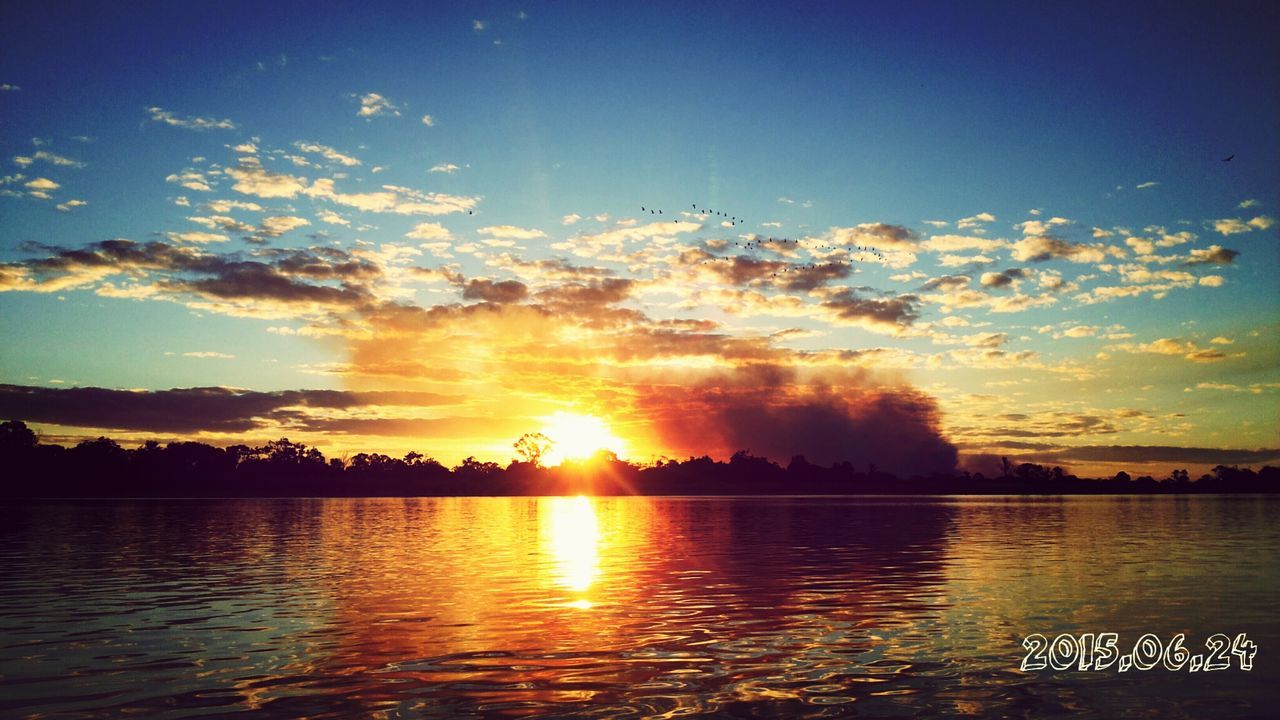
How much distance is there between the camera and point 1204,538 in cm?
6391

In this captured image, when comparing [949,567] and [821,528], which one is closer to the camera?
[949,567]

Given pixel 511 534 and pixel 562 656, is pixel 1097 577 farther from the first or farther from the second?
pixel 511 534

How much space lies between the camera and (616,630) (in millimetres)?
24859

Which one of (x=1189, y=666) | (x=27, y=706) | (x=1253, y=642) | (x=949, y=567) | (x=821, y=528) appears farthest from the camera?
(x=821, y=528)

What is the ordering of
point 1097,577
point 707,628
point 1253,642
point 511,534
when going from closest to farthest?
point 1253,642 → point 707,628 → point 1097,577 → point 511,534

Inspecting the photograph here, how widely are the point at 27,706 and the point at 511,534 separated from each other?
62.9 meters

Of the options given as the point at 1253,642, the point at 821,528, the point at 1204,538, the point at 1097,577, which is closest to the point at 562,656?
the point at 1253,642
